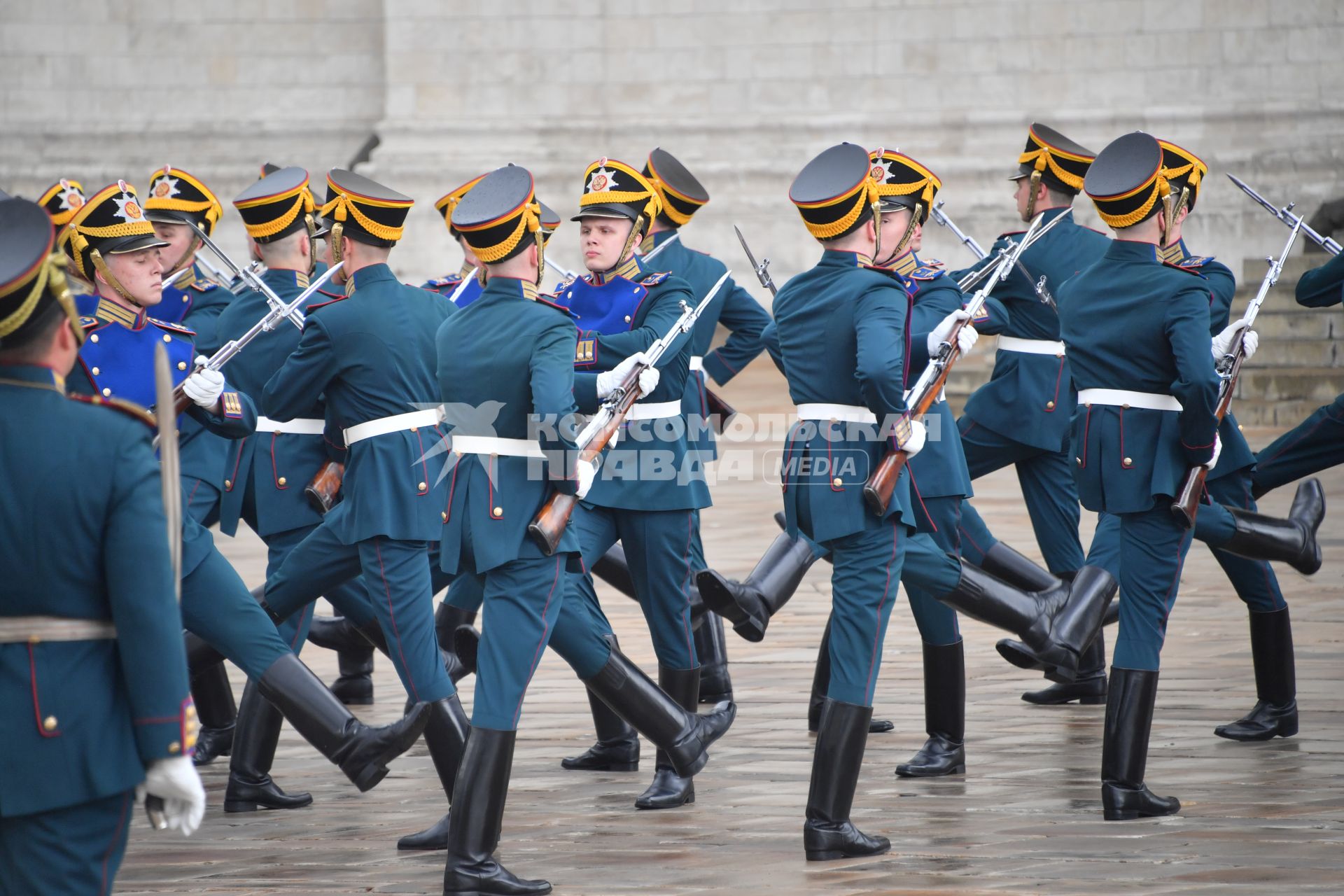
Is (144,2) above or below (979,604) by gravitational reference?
above

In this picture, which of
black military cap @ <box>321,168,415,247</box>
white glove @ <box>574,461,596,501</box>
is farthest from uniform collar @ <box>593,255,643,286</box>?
white glove @ <box>574,461,596,501</box>

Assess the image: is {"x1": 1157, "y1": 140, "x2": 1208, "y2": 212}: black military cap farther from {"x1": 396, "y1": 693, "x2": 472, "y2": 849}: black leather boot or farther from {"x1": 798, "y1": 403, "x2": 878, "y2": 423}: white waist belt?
{"x1": 396, "y1": 693, "x2": 472, "y2": 849}: black leather boot

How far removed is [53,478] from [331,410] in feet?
7.34

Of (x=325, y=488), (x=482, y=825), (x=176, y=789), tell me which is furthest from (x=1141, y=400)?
(x=176, y=789)

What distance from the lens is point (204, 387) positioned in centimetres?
495

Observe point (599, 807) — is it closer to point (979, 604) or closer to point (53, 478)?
point (979, 604)

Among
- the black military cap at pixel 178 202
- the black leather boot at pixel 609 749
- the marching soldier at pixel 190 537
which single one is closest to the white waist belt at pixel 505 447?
the marching soldier at pixel 190 537

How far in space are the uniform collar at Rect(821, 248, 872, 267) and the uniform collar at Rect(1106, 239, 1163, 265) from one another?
724mm

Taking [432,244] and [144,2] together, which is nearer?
[432,244]

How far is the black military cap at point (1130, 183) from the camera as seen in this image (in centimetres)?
506

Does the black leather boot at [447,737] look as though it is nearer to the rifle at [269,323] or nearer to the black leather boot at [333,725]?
the black leather boot at [333,725]

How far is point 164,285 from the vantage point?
232 inches

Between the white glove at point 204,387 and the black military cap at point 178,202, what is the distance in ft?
3.71

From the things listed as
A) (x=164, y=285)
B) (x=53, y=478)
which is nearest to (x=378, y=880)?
(x=53, y=478)
